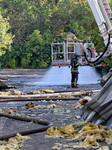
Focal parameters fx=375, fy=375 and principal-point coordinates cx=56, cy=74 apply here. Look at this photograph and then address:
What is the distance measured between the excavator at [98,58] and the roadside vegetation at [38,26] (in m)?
30.5

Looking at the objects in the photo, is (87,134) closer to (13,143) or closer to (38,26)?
(13,143)

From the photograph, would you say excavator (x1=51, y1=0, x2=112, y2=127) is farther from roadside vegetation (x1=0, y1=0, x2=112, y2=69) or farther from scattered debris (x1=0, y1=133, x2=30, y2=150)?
roadside vegetation (x1=0, y1=0, x2=112, y2=69)

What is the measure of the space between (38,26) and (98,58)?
4439 cm

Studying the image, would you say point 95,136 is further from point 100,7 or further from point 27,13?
point 27,13

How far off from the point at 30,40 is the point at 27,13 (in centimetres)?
534

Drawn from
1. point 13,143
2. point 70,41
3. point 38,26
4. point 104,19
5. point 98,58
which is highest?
point 38,26

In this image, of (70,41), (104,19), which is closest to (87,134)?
(104,19)

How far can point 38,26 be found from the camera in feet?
209

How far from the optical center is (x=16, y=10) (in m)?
65.5

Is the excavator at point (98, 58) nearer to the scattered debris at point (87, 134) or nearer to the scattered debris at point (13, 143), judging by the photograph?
the scattered debris at point (87, 134)

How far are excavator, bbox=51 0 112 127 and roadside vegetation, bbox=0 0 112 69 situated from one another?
3047 centimetres

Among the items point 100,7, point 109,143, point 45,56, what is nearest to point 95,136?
point 109,143

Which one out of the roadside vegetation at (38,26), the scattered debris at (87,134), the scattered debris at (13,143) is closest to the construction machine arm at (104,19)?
the scattered debris at (87,134)

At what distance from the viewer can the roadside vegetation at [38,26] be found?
59.5 metres
